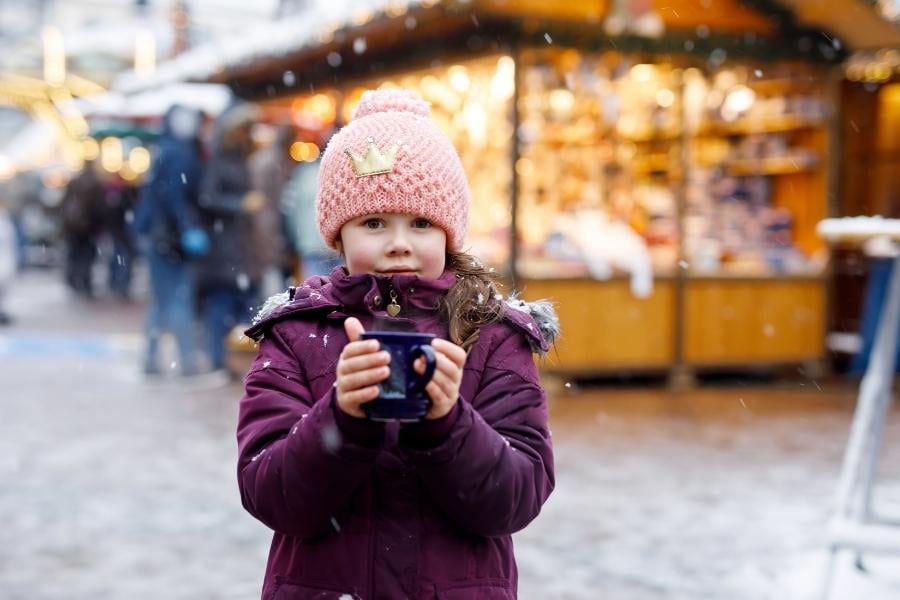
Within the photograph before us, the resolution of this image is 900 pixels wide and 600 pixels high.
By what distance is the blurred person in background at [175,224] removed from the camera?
865 cm

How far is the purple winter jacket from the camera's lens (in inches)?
61.0

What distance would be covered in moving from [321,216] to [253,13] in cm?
3981

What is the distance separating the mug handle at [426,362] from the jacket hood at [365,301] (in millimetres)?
301

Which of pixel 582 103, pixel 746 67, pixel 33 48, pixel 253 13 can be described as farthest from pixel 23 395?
pixel 253 13

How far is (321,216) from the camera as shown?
1854 millimetres

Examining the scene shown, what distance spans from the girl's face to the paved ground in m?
2.59

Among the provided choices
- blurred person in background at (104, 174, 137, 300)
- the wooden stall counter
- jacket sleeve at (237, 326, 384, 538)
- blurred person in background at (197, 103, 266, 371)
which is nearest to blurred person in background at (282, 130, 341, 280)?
blurred person in background at (197, 103, 266, 371)

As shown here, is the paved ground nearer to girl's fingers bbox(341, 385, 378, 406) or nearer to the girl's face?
the girl's face

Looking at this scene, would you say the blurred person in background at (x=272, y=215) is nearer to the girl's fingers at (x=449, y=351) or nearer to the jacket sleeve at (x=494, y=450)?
the jacket sleeve at (x=494, y=450)

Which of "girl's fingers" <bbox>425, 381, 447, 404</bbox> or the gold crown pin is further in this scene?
the gold crown pin

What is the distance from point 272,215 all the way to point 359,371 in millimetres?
8663

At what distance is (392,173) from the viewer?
1.77 metres

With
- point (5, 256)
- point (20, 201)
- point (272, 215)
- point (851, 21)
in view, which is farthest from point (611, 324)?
point (20, 201)

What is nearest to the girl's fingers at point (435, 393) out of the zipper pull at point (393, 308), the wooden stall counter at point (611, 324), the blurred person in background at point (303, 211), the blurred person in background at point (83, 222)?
the zipper pull at point (393, 308)
